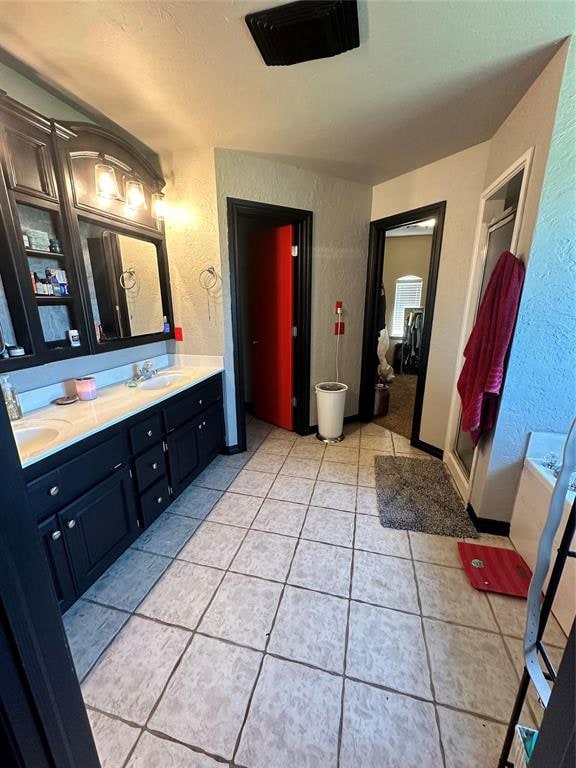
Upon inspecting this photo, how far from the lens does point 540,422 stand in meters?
1.72

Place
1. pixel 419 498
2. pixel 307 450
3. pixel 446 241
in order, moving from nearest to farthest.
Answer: pixel 419 498 → pixel 446 241 → pixel 307 450

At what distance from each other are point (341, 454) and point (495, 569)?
142 centimetres

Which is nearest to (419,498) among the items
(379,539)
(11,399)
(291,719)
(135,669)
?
(379,539)

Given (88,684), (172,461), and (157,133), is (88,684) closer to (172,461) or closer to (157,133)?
(172,461)

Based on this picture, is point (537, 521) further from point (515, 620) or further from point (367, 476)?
point (367, 476)

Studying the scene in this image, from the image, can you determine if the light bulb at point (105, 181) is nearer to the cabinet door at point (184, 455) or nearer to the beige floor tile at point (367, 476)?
the cabinet door at point (184, 455)

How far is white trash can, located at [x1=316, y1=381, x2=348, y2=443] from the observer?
2969 millimetres

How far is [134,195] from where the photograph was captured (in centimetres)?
216

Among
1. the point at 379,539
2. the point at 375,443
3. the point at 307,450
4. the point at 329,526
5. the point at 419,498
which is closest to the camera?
the point at 379,539

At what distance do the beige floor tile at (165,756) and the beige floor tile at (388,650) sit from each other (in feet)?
1.83

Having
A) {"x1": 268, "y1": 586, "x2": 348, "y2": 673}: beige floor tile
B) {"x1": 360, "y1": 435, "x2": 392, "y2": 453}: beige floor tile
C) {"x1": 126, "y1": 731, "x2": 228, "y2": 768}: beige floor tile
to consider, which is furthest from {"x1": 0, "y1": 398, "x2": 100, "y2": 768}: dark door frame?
{"x1": 360, "y1": 435, "x2": 392, "y2": 453}: beige floor tile

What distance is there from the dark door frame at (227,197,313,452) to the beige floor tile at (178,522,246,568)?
99 cm

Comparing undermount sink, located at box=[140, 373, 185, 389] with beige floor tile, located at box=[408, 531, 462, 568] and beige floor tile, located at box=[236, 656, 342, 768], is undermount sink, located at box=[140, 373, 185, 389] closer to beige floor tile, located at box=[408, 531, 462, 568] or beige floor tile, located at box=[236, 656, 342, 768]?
beige floor tile, located at box=[236, 656, 342, 768]

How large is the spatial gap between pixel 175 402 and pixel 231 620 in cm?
124
